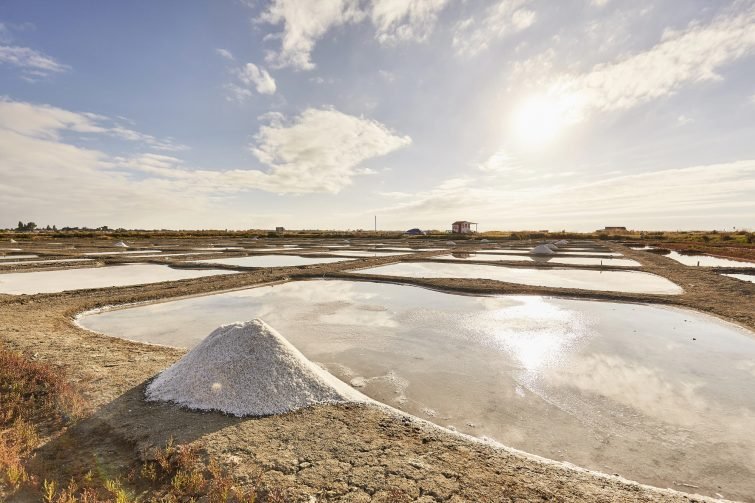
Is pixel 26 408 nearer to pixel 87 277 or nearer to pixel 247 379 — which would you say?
pixel 247 379

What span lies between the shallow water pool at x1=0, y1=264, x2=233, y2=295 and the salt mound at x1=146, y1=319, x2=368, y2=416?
1234 centimetres

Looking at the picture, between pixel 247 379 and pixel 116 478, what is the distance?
1.81 m

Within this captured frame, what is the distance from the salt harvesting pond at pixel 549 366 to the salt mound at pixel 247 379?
0.95m

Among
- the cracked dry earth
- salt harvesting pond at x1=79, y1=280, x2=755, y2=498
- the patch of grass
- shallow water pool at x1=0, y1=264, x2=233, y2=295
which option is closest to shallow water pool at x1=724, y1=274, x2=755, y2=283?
salt harvesting pond at x1=79, y1=280, x2=755, y2=498

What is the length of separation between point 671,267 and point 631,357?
62.3 feet

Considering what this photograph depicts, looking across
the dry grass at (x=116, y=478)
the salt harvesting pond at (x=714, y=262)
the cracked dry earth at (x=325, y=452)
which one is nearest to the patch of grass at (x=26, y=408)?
the dry grass at (x=116, y=478)

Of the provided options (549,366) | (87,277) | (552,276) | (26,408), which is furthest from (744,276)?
(87,277)

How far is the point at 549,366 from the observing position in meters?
6.70

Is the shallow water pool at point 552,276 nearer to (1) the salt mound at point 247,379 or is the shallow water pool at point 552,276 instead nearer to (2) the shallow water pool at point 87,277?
(2) the shallow water pool at point 87,277

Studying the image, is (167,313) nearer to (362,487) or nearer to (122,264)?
(362,487)

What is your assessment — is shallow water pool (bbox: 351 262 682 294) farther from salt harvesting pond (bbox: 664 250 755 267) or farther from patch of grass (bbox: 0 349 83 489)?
patch of grass (bbox: 0 349 83 489)

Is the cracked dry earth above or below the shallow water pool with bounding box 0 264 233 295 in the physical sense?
below

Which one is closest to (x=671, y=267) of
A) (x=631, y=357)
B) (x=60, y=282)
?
(x=631, y=357)

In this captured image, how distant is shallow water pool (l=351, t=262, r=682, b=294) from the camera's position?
50.2 feet
